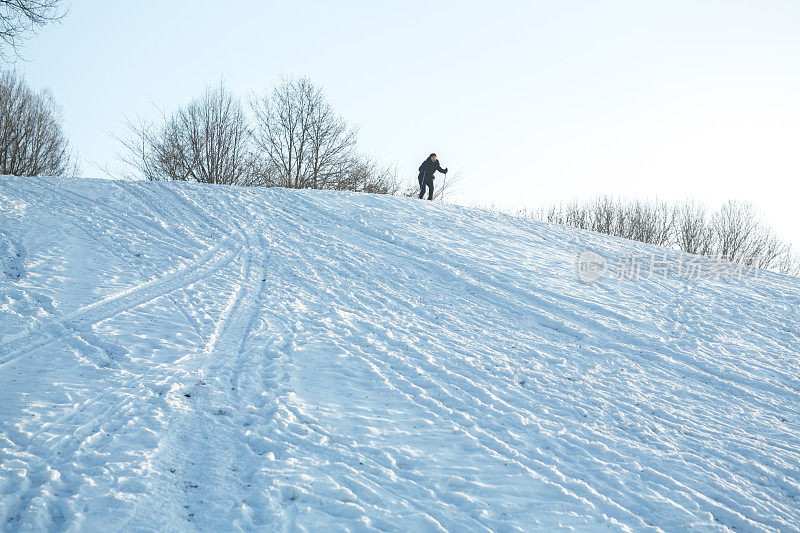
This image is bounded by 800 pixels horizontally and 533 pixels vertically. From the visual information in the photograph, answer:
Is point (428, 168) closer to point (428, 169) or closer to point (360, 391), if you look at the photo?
point (428, 169)

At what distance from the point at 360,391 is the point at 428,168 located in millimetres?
12944

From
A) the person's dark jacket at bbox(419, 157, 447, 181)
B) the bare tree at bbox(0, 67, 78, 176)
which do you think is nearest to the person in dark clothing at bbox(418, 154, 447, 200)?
the person's dark jacket at bbox(419, 157, 447, 181)

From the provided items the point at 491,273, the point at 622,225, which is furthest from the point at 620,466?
the point at 622,225

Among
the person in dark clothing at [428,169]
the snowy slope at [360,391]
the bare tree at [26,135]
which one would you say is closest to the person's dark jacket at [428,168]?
the person in dark clothing at [428,169]

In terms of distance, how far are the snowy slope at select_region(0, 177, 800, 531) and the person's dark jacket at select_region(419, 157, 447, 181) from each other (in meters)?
7.64

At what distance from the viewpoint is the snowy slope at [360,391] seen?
3234 millimetres

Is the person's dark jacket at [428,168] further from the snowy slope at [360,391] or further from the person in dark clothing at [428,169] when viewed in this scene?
the snowy slope at [360,391]

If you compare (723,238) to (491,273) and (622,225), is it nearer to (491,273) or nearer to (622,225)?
(622,225)

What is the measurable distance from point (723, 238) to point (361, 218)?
33.3m

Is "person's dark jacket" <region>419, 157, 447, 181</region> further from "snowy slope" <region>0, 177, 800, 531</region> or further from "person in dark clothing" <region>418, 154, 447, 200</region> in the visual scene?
"snowy slope" <region>0, 177, 800, 531</region>

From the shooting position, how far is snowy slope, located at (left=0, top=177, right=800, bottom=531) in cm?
323

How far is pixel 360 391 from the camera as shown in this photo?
475 centimetres

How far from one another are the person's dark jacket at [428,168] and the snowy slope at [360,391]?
301 inches

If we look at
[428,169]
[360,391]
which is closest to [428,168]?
[428,169]
